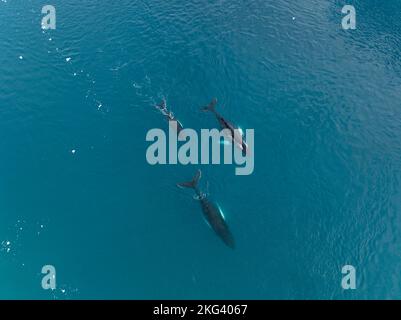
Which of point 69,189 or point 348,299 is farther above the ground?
point 69,189

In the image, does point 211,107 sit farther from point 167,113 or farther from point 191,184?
point 191,184

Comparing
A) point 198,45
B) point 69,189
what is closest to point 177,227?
point 69,189

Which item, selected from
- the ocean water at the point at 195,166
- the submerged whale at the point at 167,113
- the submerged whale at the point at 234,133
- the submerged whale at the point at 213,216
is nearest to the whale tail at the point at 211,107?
the submerged whale at the point at 234,133

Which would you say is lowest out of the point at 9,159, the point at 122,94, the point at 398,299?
the point at 398,299

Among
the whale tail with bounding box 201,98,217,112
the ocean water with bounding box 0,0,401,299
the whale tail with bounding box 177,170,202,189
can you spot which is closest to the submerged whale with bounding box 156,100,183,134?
the ocean water with bounding box 0,0,401,299

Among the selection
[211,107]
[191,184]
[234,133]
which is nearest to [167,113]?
[211,107]

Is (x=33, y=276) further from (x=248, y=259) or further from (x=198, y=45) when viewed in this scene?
(x=198, y=45)
